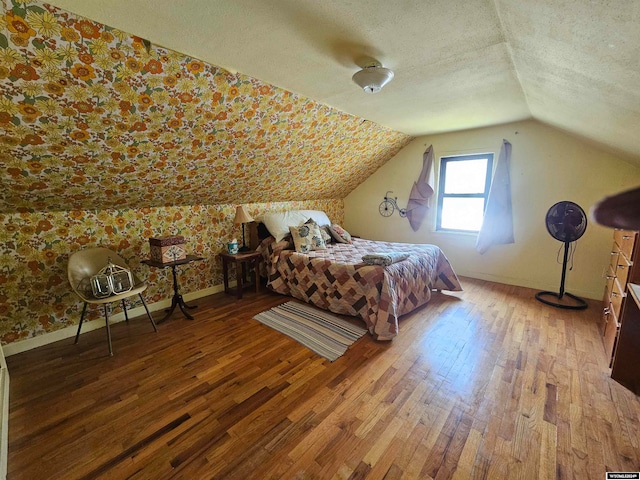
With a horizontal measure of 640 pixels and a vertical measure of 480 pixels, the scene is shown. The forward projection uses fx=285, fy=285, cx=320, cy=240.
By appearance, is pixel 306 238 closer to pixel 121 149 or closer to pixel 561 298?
pixel 121 149

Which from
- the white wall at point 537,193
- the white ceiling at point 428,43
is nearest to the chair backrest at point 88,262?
the white ceiling at point 428,43

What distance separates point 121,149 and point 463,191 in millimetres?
4087

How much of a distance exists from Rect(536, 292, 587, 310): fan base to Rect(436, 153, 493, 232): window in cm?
113

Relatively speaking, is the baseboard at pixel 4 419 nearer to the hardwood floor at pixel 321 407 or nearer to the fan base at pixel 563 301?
the hardwood floor at pixel 321 407

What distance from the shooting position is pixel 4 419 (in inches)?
61.6

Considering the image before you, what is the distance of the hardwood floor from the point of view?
1.37 meters

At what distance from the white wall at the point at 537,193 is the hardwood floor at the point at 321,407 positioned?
3.49 ft

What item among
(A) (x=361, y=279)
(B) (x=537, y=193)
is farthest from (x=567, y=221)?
(A) (x=361, y=279)

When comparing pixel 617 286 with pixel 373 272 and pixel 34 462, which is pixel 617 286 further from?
pixel 34 462

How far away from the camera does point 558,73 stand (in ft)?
5.32

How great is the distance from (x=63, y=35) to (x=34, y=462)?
2074 mm

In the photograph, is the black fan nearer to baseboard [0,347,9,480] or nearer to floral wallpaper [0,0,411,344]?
floral wallpaper [0,0,411,344]

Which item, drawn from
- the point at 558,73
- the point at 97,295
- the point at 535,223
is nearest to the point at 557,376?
the point at 558,73

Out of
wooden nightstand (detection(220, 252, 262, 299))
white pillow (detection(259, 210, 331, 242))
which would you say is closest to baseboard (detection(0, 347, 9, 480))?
wooden nightstand (detection(220, 252, 262, 299))
